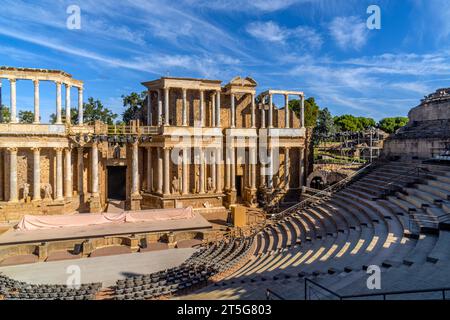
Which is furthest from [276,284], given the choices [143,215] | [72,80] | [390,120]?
[390,120]

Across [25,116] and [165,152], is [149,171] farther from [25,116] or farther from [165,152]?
[25,116]

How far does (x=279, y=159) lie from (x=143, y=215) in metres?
17.1

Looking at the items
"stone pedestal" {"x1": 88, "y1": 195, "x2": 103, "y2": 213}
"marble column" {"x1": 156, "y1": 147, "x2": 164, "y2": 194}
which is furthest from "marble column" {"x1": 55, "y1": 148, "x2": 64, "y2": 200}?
"marble column" {"x1": 156, "y1": 147, "x2": 164, "y2": 194}

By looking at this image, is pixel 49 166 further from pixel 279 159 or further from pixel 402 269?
pixel 402 269

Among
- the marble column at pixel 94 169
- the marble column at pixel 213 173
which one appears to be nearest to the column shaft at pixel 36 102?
the marble column at pixel 94 169

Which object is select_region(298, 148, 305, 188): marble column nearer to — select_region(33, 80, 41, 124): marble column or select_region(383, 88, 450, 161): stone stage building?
select_region(383, 88, 450, 161): stone stage building

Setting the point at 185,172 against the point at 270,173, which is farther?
the point at 270,173

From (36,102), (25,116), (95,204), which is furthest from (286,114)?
(25,116)

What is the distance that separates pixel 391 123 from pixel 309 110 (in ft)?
88.3

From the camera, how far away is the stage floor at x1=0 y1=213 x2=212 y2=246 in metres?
19.9

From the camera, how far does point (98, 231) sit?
21578mm

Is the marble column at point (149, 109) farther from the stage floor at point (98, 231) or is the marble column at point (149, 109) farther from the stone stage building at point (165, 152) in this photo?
the stage floor at point (98, 231)

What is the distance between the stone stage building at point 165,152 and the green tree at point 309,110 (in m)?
30.9

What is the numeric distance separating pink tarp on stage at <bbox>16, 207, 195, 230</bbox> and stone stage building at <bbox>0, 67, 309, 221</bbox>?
489 centimetres
